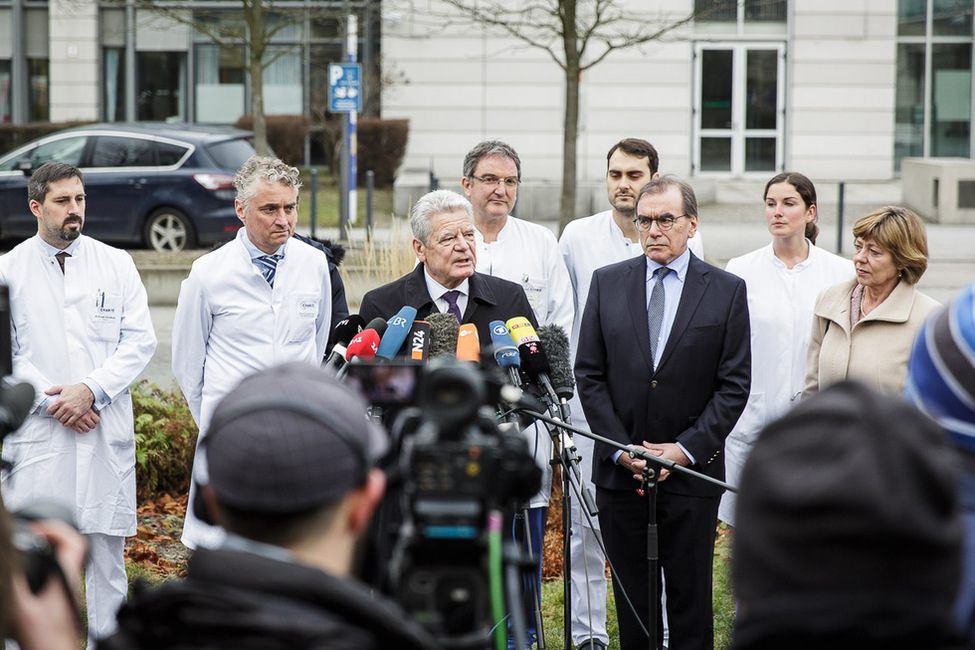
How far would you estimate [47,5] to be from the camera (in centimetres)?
2912

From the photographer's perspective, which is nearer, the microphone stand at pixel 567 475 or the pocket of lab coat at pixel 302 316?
the microphone stand at pixel 567 475

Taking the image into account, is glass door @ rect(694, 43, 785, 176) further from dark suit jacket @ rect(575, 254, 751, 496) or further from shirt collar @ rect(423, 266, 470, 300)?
shirt collar @ rect(423, 266, 470, 300)

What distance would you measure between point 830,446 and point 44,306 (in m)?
4.32

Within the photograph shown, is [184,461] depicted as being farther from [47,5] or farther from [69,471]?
[47,5]

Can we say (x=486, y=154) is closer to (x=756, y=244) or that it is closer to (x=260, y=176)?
(x=260, y=176)

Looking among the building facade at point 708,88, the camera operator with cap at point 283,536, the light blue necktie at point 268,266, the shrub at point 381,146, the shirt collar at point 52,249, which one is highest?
the building facade at point 708,88

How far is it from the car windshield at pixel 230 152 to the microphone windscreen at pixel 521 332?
1311 centimetres

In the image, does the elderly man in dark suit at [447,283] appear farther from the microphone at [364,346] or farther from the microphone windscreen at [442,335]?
the microphone at [364,346]

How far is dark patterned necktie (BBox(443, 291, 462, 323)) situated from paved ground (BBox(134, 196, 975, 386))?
4.61 metres

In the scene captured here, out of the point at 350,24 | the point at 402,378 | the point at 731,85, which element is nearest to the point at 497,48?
the point at 731,85

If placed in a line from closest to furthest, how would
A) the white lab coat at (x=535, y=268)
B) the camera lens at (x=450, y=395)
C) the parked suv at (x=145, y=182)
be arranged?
the camera lens at (x=450, y=395) < the white lab coat at (x=535, y=268) < the parked suv at (x=145, y=182)

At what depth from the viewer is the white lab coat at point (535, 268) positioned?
5902 millimetres

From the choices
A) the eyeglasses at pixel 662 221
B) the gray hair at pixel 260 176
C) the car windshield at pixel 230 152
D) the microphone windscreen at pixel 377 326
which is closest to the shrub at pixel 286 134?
the car windshield at pixel 230 152

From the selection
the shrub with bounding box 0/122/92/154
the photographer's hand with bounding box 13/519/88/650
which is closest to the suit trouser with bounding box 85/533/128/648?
the photographer's hand with bounding box 13/519/88/650
